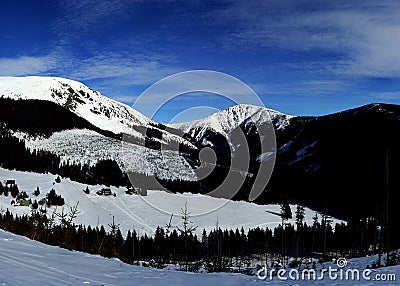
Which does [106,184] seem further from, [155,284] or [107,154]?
[155,284]

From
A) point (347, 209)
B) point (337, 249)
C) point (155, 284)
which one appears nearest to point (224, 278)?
point (155, 284)

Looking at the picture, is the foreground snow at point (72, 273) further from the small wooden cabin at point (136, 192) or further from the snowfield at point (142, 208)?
the small wooden cabin at point (136, 192)

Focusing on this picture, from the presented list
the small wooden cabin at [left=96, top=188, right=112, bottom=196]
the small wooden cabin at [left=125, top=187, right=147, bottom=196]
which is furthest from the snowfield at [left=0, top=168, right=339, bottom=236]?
the small wooden cabin at [left=125, top=187, right=147, bottom=196]

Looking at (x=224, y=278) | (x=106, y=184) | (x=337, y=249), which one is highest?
(x=106, y=184)

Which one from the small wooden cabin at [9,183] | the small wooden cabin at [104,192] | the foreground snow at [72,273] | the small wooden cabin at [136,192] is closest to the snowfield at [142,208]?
the small wooden cabin at [104,192]

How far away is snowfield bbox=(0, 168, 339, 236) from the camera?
101m

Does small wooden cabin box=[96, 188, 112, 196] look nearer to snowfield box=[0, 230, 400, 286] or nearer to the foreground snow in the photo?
the foreground snow

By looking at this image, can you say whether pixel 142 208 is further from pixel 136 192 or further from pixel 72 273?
pixel 72 273

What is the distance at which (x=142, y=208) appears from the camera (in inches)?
4594

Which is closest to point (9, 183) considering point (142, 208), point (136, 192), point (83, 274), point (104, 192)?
point (104, 192)

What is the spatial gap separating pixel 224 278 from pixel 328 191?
18223cm

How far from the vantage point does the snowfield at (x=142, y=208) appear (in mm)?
100688

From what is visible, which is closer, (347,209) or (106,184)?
(106,184)

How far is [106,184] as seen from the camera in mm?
140875
